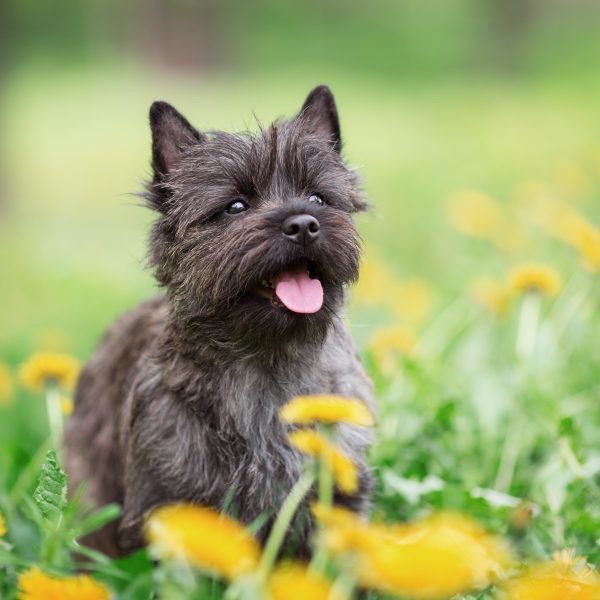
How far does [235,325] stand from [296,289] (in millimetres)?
254

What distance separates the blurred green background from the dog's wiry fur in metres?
0.28

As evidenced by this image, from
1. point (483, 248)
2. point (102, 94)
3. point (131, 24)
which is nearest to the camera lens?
point (483, 248)

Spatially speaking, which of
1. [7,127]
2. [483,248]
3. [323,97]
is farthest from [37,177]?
[323,97]

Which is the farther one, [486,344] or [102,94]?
[102,94]

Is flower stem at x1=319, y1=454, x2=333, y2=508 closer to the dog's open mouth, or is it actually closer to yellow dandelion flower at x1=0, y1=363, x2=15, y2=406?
the dog's open mouth

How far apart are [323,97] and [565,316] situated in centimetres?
259

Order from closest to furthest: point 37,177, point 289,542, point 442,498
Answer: point 289,542
point 442,498
point 37,177

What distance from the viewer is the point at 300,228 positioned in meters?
3.40

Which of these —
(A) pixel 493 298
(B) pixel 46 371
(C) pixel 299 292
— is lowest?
(B) pixel 46 371

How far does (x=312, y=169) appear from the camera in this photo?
3.72 meters

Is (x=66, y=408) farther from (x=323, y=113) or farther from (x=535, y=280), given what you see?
(x=535, y=280)

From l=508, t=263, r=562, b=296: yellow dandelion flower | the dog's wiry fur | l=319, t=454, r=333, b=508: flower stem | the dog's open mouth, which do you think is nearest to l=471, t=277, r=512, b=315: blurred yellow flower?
l=508, t=263, r=562, b=296: yellow dandelion flower

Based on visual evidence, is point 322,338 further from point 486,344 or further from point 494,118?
point 494,118

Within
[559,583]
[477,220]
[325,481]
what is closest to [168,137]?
[325,481]
